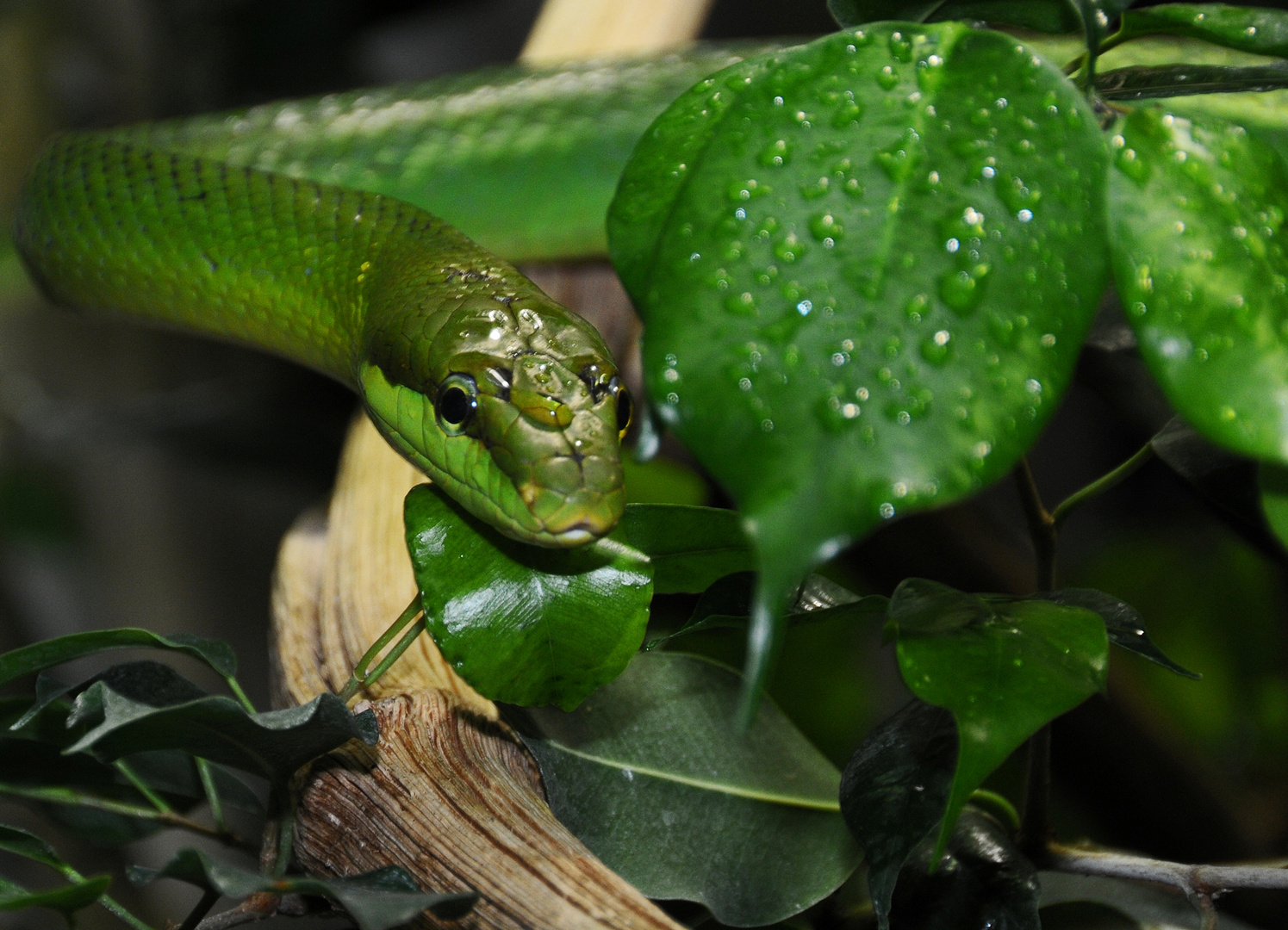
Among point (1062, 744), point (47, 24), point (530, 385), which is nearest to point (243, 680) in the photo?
point (47, 24)

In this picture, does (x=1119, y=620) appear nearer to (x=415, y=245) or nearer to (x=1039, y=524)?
(x=1039, y=524)

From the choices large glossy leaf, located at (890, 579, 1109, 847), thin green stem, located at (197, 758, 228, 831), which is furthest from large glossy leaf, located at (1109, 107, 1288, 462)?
thin green stem, located at (197, 758, 228, 831)

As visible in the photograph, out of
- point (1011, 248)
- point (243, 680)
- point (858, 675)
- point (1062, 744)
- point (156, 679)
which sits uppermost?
point (1011, 248)

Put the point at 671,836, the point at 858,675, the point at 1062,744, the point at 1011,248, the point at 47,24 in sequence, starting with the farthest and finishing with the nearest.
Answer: the point at 47,24, the point at 1062,744, the point at 858,675, the point at 671,836, the point at 1011,248

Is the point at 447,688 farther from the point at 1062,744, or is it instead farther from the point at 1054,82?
the point at 1062,744

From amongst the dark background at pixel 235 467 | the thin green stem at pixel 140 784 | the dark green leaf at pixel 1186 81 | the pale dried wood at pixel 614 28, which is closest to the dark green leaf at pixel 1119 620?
the dark green leaf at pixel 1186 81

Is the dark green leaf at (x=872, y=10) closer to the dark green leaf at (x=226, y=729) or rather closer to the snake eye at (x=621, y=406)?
the snake eye at (x=621, y=406)

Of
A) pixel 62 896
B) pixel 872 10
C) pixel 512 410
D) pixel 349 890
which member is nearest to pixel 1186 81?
pixel 872 10
